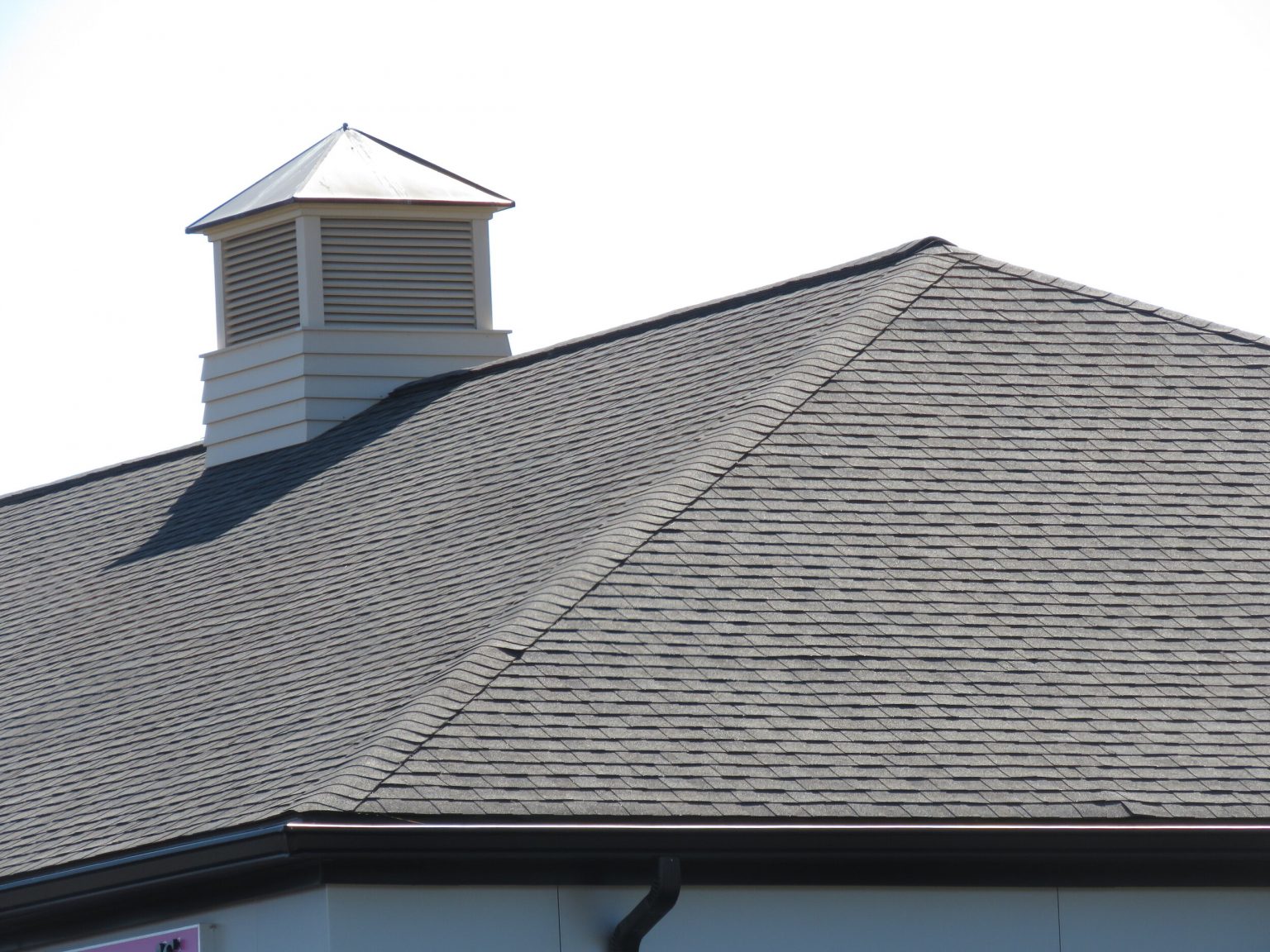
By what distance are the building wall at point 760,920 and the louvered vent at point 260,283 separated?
8754 mm

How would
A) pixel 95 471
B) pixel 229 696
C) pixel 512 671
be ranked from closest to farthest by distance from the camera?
pixel 512 671, pixel 229 696, pixel 95 471

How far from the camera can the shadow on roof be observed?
16.3 metres

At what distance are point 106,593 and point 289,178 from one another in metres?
5.04

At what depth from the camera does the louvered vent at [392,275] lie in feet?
61.2

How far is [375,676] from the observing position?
36.3 feet

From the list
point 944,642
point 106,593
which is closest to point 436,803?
point 944,642

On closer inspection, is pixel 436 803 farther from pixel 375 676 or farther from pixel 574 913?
pixel 375 676

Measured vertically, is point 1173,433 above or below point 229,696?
above

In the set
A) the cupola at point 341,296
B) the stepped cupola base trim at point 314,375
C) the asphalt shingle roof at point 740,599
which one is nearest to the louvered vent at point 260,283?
the cupola at point 341,296

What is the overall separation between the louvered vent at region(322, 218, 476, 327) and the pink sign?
28.4 ft

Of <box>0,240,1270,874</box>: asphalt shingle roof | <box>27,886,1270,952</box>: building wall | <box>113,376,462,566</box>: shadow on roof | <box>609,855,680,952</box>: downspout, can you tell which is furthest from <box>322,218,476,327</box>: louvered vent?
<box>609,855,680,952</box>: downspout

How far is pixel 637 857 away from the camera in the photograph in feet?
31.4

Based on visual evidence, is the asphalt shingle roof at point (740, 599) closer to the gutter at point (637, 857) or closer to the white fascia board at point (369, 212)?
the gutter at point (637, 857)

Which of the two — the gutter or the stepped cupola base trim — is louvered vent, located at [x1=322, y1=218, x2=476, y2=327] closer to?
the stepped cupola base trim
